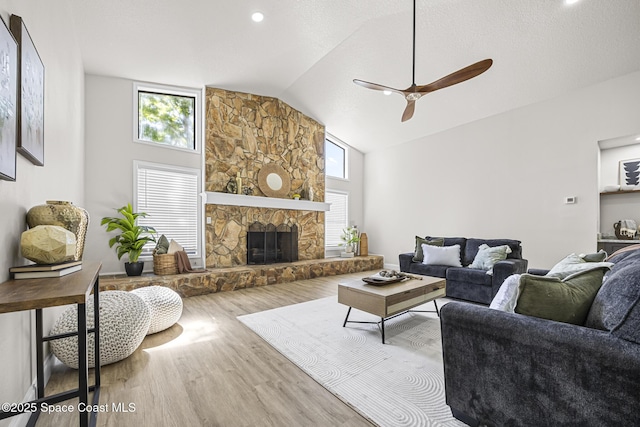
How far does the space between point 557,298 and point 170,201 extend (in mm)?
5216

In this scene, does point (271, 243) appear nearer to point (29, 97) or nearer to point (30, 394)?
point (30, 394)

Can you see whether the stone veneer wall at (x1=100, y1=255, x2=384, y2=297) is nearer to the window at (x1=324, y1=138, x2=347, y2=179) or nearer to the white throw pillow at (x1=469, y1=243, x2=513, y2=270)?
the window at (x1=324, y1=138, x2=347, y2=179)

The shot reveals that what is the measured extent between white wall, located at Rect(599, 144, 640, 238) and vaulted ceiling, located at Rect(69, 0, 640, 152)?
3.94 feet

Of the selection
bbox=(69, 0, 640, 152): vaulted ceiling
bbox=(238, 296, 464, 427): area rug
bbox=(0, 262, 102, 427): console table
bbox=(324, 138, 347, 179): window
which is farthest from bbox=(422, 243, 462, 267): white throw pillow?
bbox=(0, 262, 102, 427): console table

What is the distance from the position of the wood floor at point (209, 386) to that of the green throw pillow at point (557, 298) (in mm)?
A: 1100

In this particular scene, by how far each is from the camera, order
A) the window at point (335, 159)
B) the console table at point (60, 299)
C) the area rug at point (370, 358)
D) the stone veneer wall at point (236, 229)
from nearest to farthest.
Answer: the console table at point (60, 299), the area rug at point (370, 358), the stone veneer wall at point (236, 229), the window at point (335, 159)

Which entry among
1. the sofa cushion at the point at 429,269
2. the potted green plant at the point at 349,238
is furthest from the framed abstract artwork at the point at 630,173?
the potted green plant at the point at 349,238

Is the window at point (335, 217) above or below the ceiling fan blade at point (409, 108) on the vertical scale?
below

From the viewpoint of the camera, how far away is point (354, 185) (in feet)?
25.3

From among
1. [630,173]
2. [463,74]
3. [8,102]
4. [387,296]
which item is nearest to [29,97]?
[8,102]

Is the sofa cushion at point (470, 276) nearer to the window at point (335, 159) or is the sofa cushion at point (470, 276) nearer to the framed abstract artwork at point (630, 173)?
the framed abstract artwork at point (630, 173)

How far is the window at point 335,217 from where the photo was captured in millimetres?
7137

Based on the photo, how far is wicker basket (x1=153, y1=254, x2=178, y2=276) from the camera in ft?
14.4

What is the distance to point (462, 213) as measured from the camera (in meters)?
5.71
